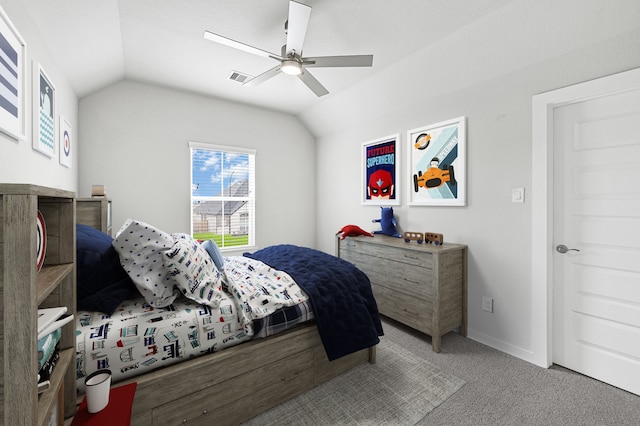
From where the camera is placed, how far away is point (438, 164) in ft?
9.50

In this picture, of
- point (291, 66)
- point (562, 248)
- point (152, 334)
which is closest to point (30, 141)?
point (152, 334)

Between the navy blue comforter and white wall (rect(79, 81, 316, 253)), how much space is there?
6.80 feet

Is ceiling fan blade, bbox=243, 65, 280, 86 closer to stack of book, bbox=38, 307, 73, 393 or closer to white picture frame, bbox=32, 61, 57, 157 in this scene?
white picture frame, bbox=32, 61, 57, 157

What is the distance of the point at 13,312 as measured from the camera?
0.63 metres

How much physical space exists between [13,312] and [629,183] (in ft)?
9.84

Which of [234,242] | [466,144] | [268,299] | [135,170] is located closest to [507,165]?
[466,144]

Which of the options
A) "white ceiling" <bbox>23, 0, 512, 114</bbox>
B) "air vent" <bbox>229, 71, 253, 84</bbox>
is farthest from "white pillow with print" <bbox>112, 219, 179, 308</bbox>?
"air vent" <bbox>229, 71, 253, 84</bbox>

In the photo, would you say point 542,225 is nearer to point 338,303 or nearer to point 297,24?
point 338,303

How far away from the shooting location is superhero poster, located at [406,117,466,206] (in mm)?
2715

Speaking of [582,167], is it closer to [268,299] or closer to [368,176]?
[368,176]

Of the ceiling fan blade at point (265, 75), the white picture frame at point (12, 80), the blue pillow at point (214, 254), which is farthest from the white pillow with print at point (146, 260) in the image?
the ceiling fan blade at point (265, 75)

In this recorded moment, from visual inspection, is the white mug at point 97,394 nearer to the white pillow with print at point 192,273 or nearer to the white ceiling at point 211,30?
the white pillow with print at point 192,273

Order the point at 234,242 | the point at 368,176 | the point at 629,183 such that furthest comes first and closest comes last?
the point at 234,242 < the point at 368,176 < the point at 629,183

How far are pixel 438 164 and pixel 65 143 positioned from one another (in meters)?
3.39
